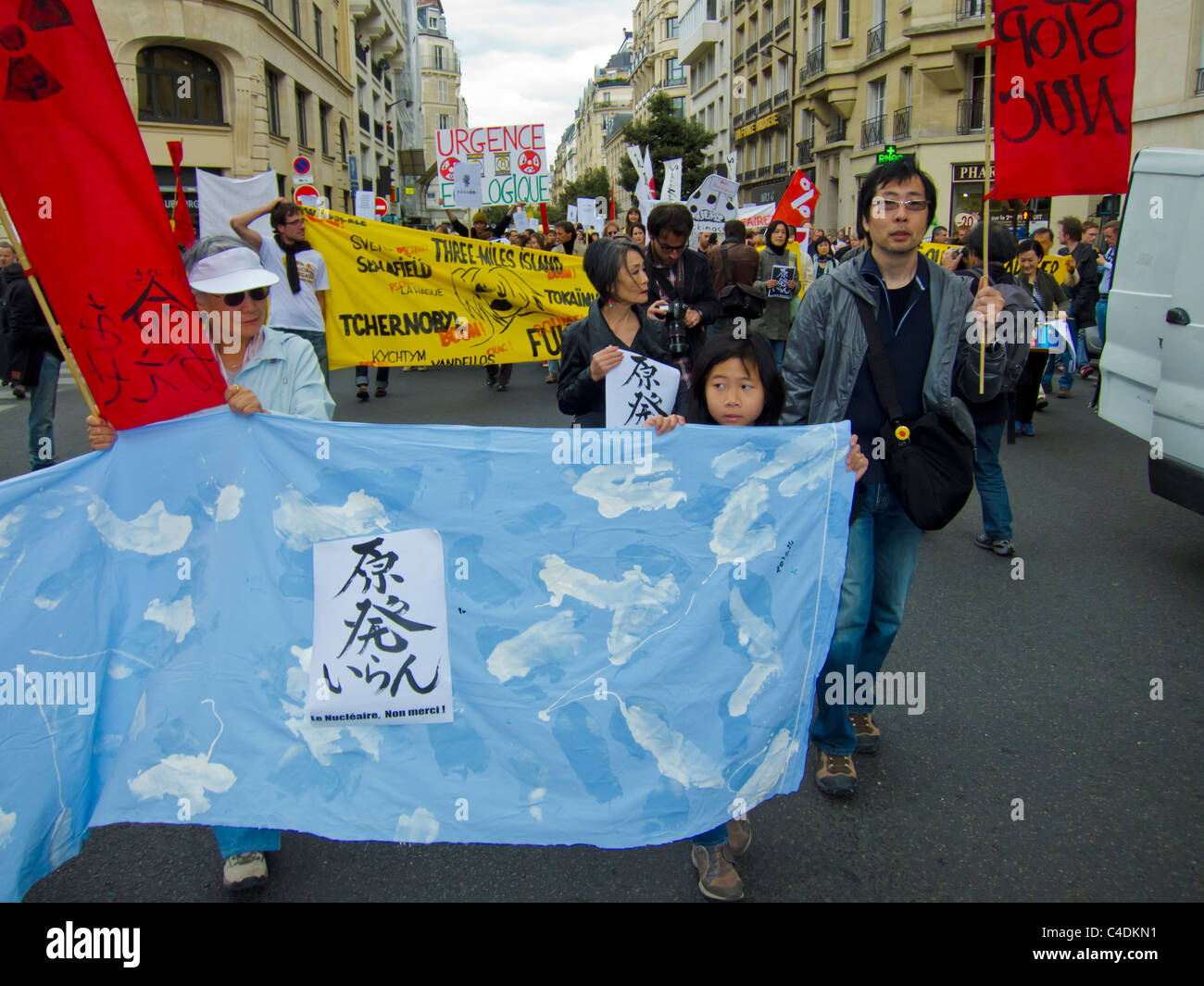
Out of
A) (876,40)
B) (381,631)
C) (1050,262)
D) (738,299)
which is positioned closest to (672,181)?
(738,299)

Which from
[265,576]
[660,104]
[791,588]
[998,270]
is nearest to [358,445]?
[265,576]

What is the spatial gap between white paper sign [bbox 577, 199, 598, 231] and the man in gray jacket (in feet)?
59.2

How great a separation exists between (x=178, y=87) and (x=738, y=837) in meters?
28.2

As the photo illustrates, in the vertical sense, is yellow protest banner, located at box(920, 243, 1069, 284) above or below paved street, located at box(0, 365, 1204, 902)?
above

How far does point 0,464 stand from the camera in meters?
8.49

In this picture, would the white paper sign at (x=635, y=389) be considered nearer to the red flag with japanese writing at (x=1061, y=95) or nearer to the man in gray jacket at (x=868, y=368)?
the man in gray jacket at (x=868, y=368)

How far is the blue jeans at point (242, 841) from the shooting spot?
8.93ft

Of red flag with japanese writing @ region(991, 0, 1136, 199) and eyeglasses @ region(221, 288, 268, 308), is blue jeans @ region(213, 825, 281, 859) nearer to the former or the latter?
eyeglasses @ region(221, 288, 268, 308)

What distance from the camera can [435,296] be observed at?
9906 mm

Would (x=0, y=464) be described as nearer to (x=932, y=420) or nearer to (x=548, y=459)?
(x=548, y=459)

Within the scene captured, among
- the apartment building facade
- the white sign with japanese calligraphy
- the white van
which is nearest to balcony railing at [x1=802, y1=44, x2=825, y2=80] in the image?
the apartment building facade

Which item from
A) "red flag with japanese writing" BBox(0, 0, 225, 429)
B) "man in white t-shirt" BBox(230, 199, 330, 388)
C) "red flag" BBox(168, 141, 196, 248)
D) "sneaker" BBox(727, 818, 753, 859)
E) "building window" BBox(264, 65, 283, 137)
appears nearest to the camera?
"red flag with japanese writing" BBox(0, 0, 225, 429)

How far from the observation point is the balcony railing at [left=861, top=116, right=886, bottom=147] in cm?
3494

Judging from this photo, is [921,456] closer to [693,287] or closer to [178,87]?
[693,287]
